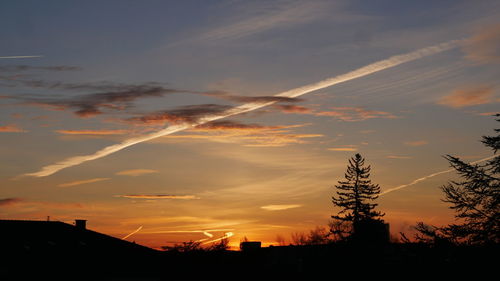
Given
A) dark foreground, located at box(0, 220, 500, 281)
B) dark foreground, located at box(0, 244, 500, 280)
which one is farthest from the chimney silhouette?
dark foreground, located at box(0, 244, 500, 280)

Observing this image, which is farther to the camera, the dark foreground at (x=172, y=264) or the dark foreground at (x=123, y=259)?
the dark foreground at (x=123, y=259)

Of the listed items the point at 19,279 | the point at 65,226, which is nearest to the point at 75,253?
the point at 19,279

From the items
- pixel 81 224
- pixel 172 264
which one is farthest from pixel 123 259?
pixel 81 224

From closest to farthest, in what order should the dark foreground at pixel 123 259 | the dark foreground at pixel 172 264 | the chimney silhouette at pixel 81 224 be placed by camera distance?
the dark foreground at pixel 172 264, the dark foreground at pixel 123 259, the chimney silhouette at pixel 81 224

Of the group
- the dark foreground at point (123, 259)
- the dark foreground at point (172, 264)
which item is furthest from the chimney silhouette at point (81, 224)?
the dark foreground at point (172, 264)

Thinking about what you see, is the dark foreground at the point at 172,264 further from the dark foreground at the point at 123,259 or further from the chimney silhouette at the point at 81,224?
the chimney silhouette at the point at 81,224

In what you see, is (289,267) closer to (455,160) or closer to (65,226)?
(65,226)

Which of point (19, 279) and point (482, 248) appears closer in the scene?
point (482, 248)

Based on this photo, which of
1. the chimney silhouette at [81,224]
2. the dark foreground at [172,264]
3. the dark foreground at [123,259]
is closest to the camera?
the dark foreground at [172,264]

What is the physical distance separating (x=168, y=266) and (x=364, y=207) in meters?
55.3

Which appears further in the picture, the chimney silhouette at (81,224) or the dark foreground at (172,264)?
the chimney silhouette at (81,224)

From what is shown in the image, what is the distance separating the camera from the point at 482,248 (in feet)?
117

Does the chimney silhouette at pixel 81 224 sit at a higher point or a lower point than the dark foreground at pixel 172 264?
higher

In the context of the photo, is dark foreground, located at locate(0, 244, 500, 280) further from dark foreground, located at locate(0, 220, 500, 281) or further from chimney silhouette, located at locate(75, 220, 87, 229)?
chimney silhouette, located at locate(75, 220, 87, 229)
